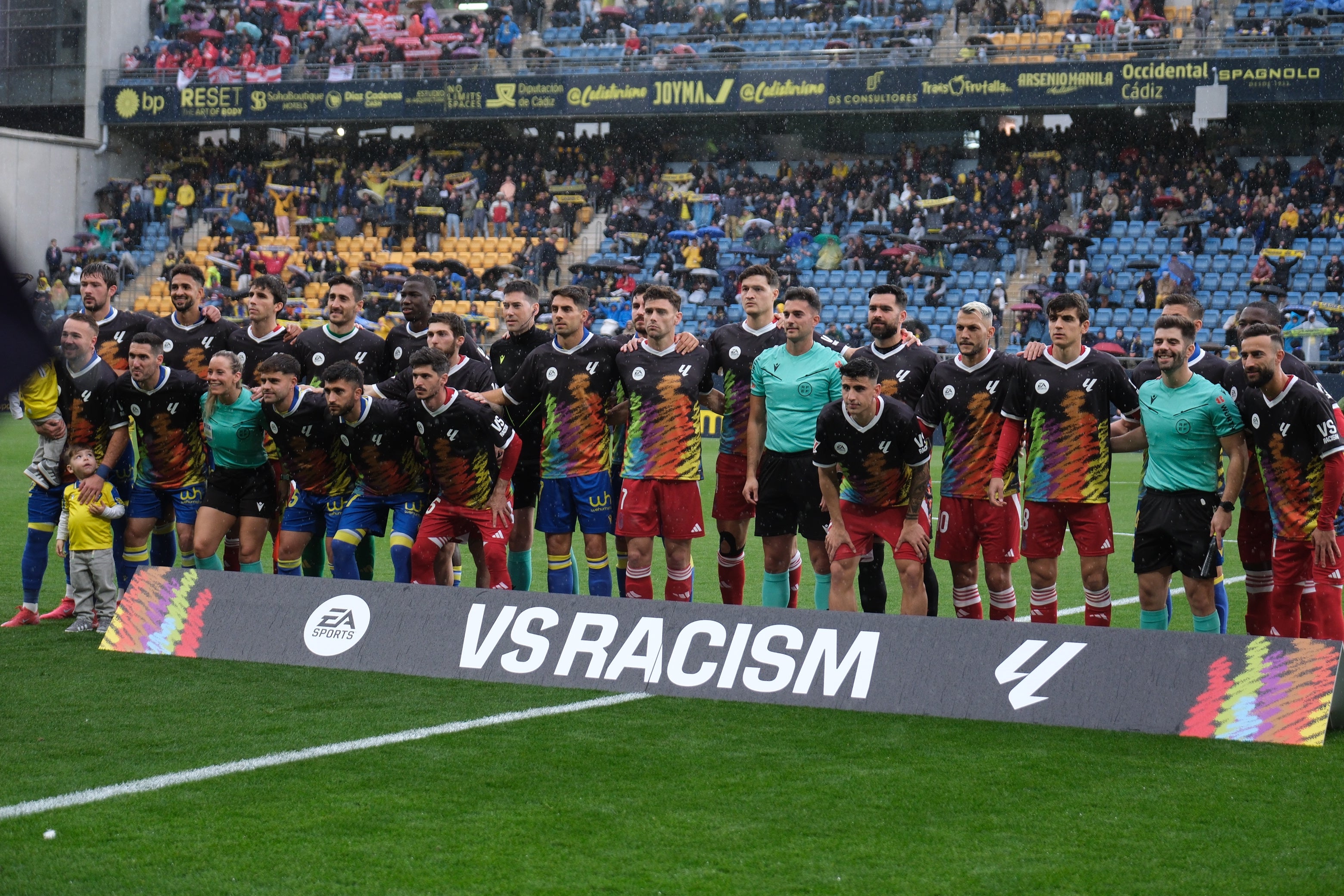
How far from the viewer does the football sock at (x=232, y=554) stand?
987 centimetres

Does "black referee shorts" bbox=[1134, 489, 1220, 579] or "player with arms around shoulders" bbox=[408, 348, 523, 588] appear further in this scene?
"player with arms around shoulders" bbox=[408, 348, 523, 588]

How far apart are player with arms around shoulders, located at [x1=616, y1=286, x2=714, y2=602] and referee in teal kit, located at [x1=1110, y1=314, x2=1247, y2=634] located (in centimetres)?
259

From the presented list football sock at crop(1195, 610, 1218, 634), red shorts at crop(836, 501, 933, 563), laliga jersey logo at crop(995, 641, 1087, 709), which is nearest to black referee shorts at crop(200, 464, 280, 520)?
red shorts at crop(836, 501, 933, 563)

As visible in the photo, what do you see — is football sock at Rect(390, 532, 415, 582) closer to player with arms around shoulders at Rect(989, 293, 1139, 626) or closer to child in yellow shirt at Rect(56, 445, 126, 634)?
child in yellow shirt at Rect(56, 445, 126, 634)

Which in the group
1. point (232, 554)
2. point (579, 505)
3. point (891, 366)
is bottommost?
point (232, 554)

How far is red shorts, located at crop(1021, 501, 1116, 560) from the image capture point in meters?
7.77

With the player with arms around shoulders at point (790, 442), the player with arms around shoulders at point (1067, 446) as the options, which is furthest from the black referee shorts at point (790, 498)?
the player with arms around shoulders at point (1067, 446)

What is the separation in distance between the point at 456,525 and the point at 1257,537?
4.62m

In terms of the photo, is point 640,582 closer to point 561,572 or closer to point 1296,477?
point 561,572

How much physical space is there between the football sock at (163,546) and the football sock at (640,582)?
124 inches

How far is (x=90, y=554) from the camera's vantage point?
28.8 feet

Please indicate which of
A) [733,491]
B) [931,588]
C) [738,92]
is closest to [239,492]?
[733,491]

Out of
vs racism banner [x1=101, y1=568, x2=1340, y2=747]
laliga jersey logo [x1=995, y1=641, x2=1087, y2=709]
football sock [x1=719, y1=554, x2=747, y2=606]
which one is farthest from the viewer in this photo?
football sock [x1=719, y1=554, x2=747, y2=606]

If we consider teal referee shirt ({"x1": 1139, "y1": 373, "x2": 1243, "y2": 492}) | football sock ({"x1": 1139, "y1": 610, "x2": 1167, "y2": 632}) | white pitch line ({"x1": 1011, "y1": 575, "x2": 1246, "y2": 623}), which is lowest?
white pitch line ({"x1": 1011, "y1": 575, "x2": 1246, "y2": 623})
